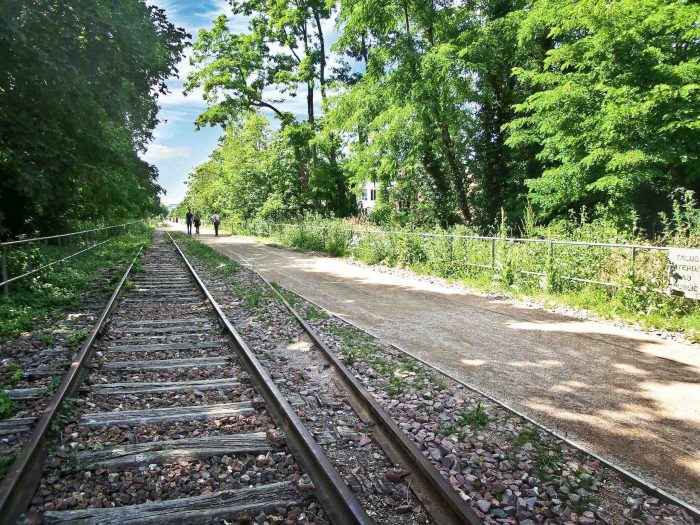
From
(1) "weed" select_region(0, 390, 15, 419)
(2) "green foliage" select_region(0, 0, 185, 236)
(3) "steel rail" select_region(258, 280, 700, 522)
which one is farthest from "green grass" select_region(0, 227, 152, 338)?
(3) "steel rail" select_region(258, 280, 700, 522)

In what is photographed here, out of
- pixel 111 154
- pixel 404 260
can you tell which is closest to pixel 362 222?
pixel 404 260

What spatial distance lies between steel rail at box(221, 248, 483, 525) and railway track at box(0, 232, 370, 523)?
0.54 metres

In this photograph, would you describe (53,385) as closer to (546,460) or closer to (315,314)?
(315,314)

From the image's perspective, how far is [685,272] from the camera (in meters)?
7.22

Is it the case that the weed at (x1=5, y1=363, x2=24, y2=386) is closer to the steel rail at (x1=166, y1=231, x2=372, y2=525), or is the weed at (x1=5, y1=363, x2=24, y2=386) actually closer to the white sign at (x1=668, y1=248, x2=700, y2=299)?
the steel rail at (x1=166, y1=231, x2=372, y2=525)

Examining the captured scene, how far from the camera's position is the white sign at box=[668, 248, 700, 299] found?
7035 millimetres

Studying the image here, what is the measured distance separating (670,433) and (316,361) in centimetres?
378

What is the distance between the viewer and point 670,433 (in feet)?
13.0

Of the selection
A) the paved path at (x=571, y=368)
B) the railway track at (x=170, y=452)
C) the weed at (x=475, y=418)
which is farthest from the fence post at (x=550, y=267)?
the railway track at (x=170, y=452)

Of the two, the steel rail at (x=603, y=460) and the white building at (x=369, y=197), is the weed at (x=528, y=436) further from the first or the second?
the white building at (x=369, y=197)

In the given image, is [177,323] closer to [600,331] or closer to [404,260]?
[600,331]

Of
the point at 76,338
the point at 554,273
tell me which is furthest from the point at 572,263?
the point at 76,338

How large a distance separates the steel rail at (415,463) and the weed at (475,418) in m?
0.74

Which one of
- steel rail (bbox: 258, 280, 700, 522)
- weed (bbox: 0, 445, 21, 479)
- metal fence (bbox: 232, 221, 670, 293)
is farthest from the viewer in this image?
metal fence (bbox: 232, 221, 670, 293)
